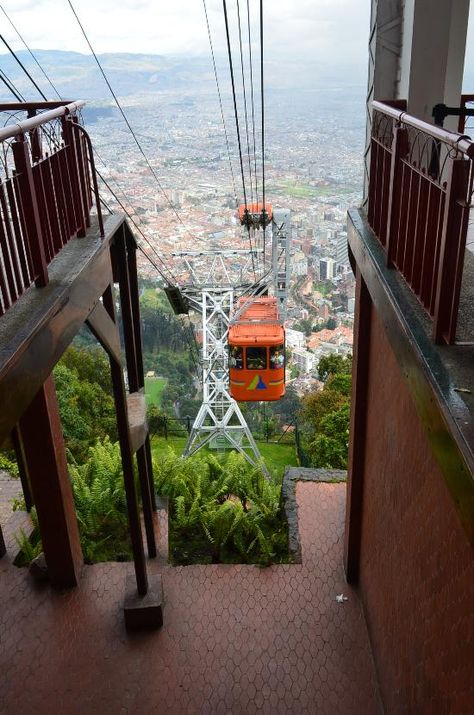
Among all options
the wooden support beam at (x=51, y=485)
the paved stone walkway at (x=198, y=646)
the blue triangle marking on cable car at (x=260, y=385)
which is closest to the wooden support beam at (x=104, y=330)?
the wooden support beam at (x=51, y=485)

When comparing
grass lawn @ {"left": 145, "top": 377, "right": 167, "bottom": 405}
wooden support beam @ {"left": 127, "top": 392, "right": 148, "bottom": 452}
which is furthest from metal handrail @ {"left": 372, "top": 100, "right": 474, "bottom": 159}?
grass lawn @ {"left": 145, "top": 377, "right": 167, "bottom": 405}

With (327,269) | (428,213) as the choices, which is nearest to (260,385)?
(428,213)

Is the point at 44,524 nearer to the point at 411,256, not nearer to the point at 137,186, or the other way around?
the point at 411,256

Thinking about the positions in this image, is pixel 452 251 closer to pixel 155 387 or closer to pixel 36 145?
pixel 36 145

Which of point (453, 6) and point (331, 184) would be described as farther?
point (331, 184)

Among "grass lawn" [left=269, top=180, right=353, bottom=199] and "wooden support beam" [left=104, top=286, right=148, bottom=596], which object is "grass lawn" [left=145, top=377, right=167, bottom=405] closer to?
"grass lawn" [left=269, top=180, right=353, bottom=199]

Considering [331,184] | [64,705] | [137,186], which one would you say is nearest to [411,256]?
[64,705]
